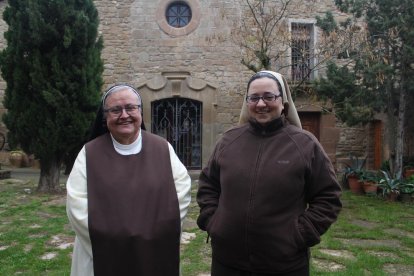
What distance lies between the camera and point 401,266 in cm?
423

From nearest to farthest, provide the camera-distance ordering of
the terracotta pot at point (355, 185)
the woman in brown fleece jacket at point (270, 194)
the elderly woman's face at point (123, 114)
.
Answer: the woman in brown fleece jacket at point (270, 194)
the elderly woman's face at point (123, 114)
the terracotta pot at point (355, 185)

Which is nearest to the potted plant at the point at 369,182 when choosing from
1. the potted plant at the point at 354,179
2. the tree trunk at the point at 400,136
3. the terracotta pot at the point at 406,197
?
the potted plant at the point at 354,179

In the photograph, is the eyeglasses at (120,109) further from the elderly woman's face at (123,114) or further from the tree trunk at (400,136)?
the tree trunk at (400,136)

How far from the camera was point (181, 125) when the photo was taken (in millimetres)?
11477

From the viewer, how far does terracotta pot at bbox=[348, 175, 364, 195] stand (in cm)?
891

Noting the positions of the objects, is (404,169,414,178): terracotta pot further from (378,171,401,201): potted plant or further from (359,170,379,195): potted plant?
(378,171,401,201): potted plant

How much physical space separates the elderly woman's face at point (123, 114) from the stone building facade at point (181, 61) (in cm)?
875

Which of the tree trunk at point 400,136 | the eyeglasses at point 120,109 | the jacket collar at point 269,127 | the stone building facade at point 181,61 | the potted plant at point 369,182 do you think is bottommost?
the potted plant at point 369,182

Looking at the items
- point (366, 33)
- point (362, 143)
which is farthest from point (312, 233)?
point (362, 143)

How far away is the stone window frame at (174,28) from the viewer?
11172 mm

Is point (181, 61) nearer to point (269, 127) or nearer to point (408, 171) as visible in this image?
point (408, 171)

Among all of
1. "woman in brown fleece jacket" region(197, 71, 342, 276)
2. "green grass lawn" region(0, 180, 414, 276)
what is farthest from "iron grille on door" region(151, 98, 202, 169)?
"woman in brown fleece jacket" region(197, 71, 342, 276)

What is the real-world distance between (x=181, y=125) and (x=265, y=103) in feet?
30.3

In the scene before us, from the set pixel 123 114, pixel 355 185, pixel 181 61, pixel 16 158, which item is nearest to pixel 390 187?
pixel 355 185
